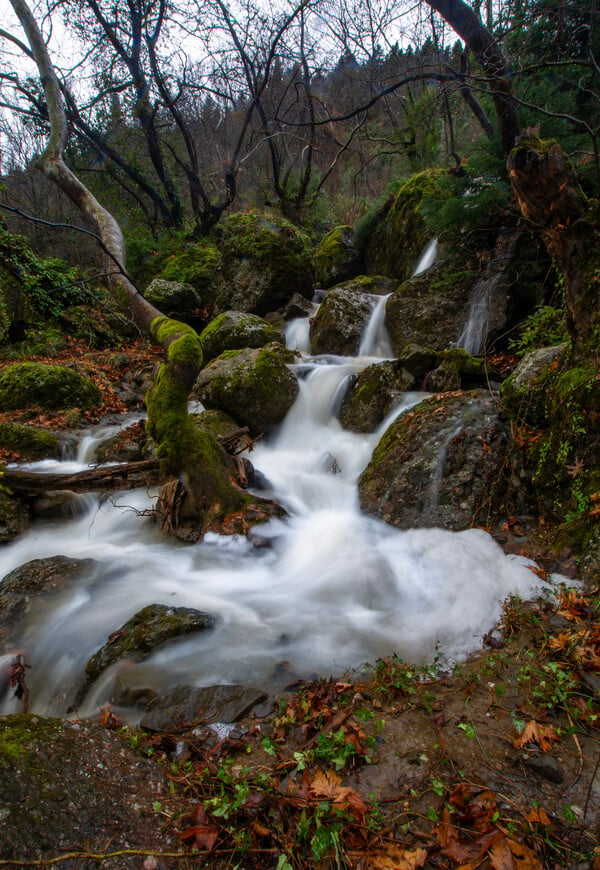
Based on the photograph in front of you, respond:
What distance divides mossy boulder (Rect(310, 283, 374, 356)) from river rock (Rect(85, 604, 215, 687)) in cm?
767

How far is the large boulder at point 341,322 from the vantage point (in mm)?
10008

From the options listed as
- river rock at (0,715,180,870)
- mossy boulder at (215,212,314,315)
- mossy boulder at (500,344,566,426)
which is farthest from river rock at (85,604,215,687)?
mossy boulder at (215,212,314,315)

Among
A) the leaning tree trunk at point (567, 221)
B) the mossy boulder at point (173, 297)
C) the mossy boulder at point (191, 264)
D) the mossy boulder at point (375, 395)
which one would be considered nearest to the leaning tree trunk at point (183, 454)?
the mossy boulder at point (375, 395)

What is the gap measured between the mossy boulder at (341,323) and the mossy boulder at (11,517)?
7132 mm

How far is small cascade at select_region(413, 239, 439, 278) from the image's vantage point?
33.1 ft

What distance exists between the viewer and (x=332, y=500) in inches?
223

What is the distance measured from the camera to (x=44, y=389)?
782cm

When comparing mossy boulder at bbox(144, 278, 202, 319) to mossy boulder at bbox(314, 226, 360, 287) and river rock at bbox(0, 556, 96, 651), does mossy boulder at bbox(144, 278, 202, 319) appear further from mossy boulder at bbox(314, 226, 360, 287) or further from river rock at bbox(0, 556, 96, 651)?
river rock at bbox(0, 556, 96, 651)

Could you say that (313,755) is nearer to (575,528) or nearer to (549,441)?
(575,528)

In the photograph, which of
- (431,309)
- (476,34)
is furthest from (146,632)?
(476,34)

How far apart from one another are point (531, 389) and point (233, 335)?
6.36m

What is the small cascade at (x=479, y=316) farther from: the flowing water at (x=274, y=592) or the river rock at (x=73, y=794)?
the river rock at (x=73, y=794)

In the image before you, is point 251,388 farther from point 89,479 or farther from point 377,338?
point 377,338

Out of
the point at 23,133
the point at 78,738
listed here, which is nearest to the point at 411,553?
the point at 78,738
